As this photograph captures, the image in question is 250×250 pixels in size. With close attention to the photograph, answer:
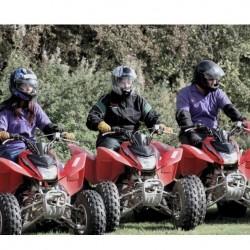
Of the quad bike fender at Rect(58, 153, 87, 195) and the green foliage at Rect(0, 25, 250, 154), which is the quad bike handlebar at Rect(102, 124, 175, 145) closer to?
the quad bike fender at Rect(58, 153, 87, 195)

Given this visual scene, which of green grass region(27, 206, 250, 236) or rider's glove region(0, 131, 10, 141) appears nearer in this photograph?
rider's glove region(0, 131, 10, 141)

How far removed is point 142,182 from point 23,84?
163cm

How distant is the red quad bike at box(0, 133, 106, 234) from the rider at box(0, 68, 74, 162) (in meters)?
0.22

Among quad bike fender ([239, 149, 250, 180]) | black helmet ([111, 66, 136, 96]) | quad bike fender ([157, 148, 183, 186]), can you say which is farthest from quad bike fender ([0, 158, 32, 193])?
quad bike fender ([239, 149, 250, 180])

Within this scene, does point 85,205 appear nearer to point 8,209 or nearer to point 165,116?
point 8,209

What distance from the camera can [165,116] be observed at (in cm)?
1697

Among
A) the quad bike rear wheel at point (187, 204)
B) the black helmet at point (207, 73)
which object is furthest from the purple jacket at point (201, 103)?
the quad bike rear wheel at point (187, 204)

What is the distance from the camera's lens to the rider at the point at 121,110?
31.3 feet

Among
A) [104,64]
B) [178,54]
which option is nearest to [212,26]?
[178,54]

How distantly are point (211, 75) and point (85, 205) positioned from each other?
97.5 inches

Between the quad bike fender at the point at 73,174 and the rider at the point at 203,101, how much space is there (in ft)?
5.13

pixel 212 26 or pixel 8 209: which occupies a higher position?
pixel 212 26

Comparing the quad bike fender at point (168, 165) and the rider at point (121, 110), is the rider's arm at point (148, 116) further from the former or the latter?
the quad bike fender at point (168, 165)

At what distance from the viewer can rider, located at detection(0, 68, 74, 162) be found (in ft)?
29.2
